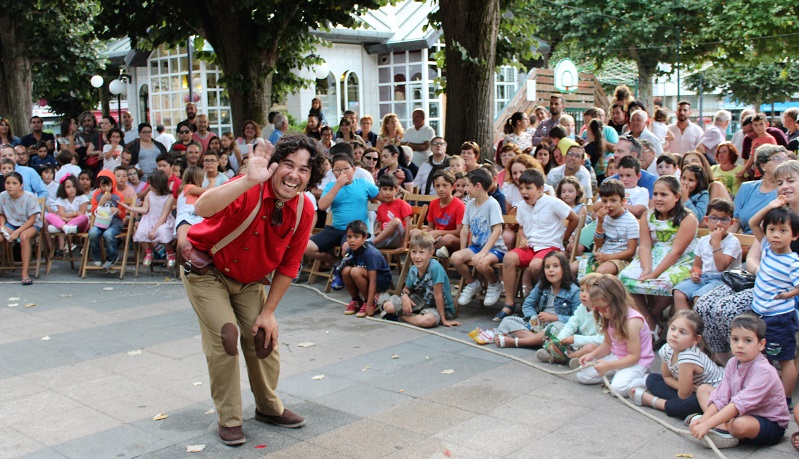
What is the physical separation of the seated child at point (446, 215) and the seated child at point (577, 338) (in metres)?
2.22

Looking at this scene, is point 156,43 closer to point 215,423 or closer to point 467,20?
point 467,20

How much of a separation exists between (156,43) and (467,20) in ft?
23.1

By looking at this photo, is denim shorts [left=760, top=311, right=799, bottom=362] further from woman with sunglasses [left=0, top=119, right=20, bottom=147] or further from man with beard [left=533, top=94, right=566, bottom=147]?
woman with sunglasses [left=0, top=119, right=20, bottom=147]

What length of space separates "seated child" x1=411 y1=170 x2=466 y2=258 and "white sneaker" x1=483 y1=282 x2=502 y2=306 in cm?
68

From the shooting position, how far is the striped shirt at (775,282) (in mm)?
5488

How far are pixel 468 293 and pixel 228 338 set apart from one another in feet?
12.3

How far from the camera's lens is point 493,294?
8203mm

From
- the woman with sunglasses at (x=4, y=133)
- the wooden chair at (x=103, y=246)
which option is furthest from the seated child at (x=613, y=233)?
the woman with sunglasses at (x=4, y=133)

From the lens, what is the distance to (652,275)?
22.6ft

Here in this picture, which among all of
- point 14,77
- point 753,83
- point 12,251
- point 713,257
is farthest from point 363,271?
point 753,83

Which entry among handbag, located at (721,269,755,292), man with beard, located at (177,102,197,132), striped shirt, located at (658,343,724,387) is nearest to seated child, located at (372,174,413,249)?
handbag, located at (721,269,755,292)

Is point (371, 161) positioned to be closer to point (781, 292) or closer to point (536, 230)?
point (536, 230)

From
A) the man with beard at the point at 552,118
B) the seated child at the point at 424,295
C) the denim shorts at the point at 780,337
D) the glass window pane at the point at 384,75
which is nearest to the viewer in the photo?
the denim shorts at the point at 780,337

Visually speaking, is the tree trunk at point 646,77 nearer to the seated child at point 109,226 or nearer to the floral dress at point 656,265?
the seated child at point 109,226
